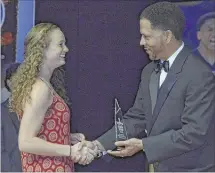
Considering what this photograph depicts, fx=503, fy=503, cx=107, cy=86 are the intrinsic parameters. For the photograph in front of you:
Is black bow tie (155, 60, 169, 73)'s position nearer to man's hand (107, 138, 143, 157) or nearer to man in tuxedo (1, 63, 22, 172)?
man's hand (107, 138, 143, 157)

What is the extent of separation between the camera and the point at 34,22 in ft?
10.3

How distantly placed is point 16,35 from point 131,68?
29.7 inches

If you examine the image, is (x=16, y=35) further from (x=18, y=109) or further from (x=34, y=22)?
(x=18, y=109)

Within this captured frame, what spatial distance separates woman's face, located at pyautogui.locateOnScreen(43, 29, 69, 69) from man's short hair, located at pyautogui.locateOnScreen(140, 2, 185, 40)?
1.57ft

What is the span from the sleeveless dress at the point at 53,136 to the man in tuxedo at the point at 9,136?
34.7 inches

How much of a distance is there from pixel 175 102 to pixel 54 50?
25.2 inches

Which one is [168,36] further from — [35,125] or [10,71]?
[10,71]

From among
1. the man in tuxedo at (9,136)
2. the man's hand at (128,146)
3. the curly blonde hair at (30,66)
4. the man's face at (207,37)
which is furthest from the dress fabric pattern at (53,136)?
the man's face at (207,37)

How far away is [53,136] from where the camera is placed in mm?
2262

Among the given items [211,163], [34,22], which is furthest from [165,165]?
[34,22]

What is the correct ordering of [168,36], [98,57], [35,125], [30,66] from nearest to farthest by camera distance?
[35,125] < [30,66] < [168,36] < [98,57]

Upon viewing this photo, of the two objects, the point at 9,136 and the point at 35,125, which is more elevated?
the point at 35,125

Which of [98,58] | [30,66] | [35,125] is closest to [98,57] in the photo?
[98,58]

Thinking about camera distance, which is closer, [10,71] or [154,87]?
[154,87]
